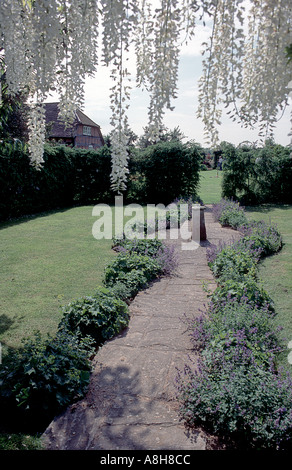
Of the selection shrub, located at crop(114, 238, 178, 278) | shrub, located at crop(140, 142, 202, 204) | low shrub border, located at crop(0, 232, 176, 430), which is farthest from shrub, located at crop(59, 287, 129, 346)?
shrub, located at crop(140, 142, 202, 204)

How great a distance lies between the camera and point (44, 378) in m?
2.99

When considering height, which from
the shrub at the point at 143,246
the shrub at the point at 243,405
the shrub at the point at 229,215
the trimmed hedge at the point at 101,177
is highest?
the trimmed hedge at the point at 101,177

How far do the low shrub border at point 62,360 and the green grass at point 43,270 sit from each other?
605mm

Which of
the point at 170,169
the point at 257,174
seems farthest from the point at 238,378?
the point at 257,174

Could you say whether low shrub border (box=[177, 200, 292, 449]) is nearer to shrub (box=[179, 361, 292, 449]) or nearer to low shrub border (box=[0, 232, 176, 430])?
shrub (box=[179, 361, 292, 449])

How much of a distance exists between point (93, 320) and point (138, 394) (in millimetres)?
1164

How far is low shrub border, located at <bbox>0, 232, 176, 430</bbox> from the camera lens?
294 centimetres

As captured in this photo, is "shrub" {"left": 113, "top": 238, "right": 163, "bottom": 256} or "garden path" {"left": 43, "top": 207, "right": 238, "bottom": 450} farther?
"shrub" {"left": 113, "top": 238, "right": 163, "bottom": 256}

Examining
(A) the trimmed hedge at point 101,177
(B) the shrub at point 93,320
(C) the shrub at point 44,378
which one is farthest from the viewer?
(A) the trimmed hedge at point 101,177

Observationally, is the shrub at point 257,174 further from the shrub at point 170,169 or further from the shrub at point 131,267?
the shrub at point 131,267

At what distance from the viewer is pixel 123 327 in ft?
14.4

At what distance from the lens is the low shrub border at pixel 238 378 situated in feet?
8.21

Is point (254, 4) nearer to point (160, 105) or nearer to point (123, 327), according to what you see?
point (160, 105)

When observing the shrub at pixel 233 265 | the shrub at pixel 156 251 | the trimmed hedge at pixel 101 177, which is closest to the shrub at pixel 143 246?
the shrub at pixel 156 251
